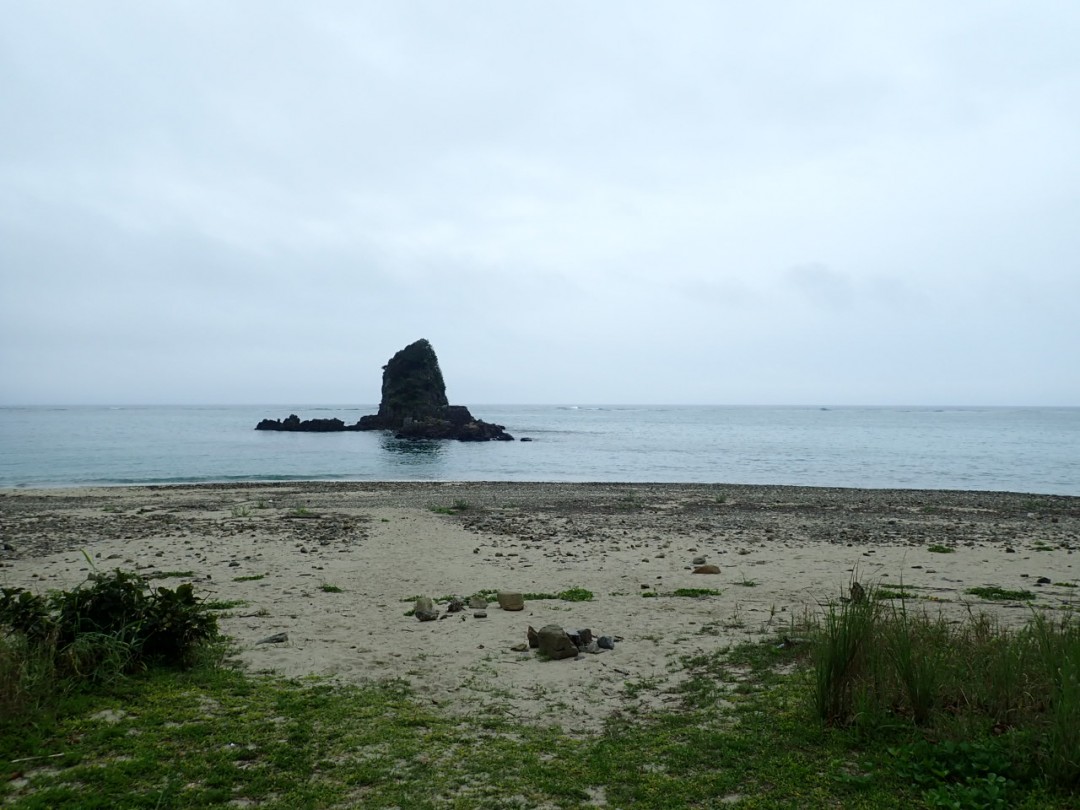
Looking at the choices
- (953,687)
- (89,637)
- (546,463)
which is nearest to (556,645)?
(953,687)

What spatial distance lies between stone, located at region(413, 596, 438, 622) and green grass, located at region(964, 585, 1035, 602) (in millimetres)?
8891

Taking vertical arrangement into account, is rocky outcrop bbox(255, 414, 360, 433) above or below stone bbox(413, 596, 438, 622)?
above

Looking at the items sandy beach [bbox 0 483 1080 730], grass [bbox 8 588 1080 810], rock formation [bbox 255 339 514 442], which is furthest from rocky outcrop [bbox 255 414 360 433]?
grass [bbox 8 588 1080 810]

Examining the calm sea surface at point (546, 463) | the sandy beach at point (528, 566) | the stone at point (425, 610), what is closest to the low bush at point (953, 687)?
the sandy beach at point (528, 566)

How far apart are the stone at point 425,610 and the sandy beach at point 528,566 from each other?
6.8 inches

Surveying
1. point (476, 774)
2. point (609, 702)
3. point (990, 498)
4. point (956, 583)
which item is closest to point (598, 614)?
point (609, 702)

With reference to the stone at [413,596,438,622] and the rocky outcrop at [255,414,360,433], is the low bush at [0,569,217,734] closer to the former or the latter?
the stone at [413,596,438,622]

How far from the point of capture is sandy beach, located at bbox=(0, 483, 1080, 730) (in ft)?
25.1

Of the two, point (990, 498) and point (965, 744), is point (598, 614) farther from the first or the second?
point (990, 498)

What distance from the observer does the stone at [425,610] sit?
31.2 feet

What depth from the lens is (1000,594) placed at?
1082 centimetres

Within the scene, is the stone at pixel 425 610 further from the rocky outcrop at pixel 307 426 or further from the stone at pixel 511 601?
the rocky outcrop at pixel 307 426

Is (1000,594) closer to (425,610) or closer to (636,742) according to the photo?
(636,742)

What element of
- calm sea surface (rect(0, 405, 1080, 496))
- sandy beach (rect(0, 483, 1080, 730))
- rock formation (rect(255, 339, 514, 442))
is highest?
rock formation (rect(255, 339, 514, 442))
